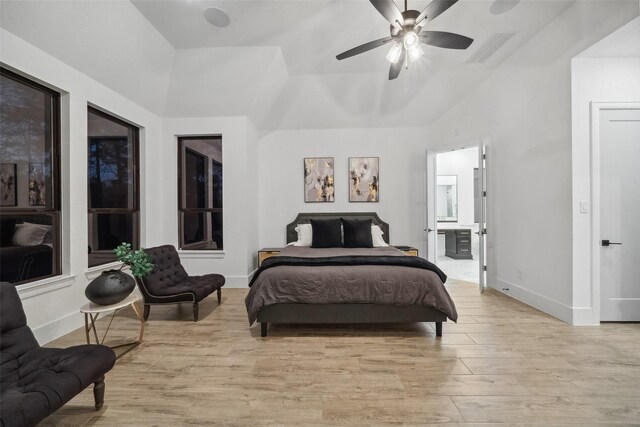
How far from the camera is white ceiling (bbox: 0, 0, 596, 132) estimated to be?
2843mm

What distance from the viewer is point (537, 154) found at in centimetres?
347

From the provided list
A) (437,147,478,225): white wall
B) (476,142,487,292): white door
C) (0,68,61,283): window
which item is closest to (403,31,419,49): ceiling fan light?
(476,142,487,292): white door

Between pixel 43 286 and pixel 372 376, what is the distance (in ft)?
10.8

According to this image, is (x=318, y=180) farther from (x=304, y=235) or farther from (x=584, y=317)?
(x=584, y=317)

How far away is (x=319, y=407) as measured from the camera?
1.81 meters

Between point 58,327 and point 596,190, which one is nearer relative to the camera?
point 58,327

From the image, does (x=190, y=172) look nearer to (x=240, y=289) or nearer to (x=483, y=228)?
(x=240, y=289)

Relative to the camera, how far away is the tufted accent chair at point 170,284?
3096 mm

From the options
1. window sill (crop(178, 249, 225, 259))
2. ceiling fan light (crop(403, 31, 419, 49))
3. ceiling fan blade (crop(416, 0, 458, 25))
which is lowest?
window sill (crop(178, 249, 225, 259))

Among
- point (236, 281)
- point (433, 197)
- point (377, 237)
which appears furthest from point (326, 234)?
point (433, 197)

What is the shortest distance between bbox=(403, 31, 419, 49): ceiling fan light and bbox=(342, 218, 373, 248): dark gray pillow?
2827 mm

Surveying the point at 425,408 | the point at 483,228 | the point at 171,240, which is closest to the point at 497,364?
the point at 425,408

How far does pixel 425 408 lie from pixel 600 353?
1.94 meters

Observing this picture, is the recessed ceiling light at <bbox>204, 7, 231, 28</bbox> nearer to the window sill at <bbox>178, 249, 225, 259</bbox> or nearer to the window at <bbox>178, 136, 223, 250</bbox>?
the window at <bbox>178, 136, 223, 250</bbox>
